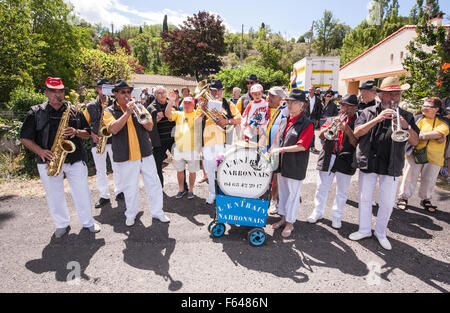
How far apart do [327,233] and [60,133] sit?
14.1 feet

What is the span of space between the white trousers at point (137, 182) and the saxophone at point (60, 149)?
2.46 feet

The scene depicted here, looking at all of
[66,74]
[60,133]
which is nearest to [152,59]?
[66,74]

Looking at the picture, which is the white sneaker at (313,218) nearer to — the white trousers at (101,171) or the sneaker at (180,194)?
the sneaker at (180,194)

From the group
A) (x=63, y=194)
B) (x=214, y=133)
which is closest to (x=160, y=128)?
(x=214, y=133)

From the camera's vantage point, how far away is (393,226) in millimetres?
4168

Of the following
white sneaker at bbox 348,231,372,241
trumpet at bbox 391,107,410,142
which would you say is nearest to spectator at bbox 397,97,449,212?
white sneaker at bbox 348,231,372,241

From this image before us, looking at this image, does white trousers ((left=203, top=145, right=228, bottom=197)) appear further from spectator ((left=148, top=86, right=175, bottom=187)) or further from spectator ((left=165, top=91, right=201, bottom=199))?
spectator ((left=148, top=86, right=175, bottom=187))

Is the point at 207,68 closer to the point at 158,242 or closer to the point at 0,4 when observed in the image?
the point at 0,4

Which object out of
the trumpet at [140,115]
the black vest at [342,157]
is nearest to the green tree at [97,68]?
the trumpet at [140,115]

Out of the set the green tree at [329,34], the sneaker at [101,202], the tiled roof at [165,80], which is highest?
the green tree at [329,34]

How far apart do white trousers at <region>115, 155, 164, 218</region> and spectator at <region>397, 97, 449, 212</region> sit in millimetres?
4603

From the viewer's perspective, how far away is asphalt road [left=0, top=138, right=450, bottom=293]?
2.85 metres

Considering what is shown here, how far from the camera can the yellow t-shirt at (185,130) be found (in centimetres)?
468

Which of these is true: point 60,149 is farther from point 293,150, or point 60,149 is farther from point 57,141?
point 293,150
